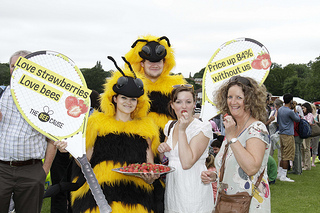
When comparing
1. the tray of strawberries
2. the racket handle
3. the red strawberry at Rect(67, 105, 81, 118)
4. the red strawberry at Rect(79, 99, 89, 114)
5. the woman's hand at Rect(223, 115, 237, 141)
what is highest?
the red strawberry at Rect(79, 99, 89, 114)

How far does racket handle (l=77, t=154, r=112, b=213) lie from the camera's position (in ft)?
8.04

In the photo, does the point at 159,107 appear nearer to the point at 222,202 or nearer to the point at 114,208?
the point at 114,208

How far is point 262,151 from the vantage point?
1990 millimetres

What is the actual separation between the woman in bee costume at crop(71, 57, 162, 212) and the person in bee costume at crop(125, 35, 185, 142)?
1.75 ft

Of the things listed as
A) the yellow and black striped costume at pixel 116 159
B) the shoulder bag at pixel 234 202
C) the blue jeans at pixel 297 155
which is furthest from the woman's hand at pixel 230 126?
the blue jeans at pixel 297 155

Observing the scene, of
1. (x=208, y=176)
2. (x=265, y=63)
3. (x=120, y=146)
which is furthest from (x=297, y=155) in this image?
(x=120, y=146)

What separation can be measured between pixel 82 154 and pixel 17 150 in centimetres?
71

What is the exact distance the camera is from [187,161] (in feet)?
7.76

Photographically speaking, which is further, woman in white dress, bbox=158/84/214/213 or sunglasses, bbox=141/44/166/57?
sunglasses, bbox=141/44/166/57

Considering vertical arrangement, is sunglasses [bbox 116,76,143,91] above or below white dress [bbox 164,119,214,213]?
above

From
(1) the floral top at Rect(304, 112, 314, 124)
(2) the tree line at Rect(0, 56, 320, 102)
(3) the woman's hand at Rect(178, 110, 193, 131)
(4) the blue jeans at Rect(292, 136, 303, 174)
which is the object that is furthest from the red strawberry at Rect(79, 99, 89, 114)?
(2) the tree line at Rect(0, 56, 320, 102)

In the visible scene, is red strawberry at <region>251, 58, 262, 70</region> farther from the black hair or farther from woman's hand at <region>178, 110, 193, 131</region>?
the black hair

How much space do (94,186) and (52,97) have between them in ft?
2.82

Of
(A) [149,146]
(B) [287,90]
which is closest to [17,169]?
(A) [149,146]
